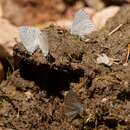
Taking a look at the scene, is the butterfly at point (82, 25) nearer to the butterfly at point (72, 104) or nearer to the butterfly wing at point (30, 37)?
the butterfly wing at point (30, 37)

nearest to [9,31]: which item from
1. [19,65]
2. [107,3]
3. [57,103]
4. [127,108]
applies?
[19,65]

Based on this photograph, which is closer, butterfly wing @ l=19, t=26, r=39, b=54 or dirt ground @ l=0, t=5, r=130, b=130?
dirt ground @ l=0, t=5, r=130, b=130

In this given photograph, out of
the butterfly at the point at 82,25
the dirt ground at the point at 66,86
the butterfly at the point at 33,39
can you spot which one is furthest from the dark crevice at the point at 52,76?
the butterfly at the point at 82,25

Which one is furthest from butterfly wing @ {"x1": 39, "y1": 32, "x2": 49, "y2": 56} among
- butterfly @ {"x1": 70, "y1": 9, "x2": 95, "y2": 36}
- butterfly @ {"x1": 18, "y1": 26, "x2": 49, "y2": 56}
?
butterfly @ {"x1": 70, "y1": 9, "x2": 95, "y2": 36}

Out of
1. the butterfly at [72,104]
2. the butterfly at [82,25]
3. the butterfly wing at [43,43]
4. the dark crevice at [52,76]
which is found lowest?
the butterfly at [72,104]

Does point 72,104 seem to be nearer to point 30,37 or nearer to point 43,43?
point 43,43

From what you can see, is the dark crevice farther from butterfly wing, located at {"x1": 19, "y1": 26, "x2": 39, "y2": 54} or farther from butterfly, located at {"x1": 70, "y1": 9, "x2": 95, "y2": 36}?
butterfly, located at {"x1": 70, "y1": 9, "x2": 95, "y2": 36}

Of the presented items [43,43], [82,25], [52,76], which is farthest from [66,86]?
[82,25]
